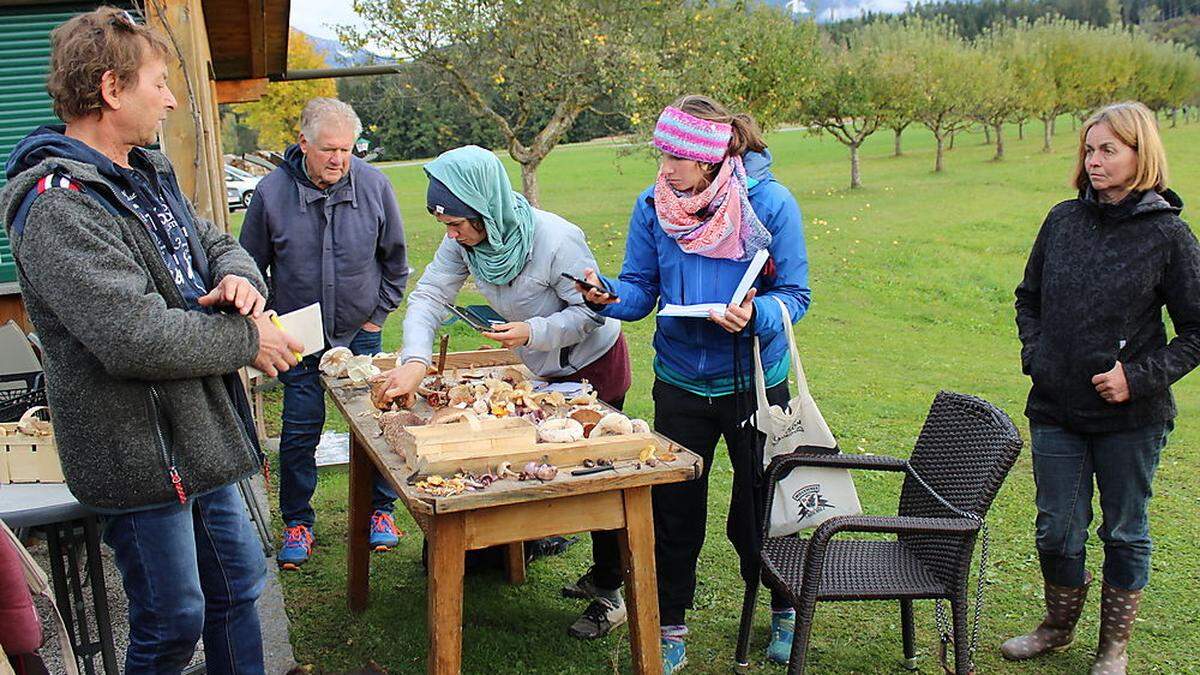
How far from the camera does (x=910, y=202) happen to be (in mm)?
24484

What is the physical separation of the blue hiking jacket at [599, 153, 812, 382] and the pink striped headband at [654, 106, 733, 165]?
0.17 m

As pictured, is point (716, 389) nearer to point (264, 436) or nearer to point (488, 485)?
point (488, 485)

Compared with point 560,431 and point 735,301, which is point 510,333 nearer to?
point 560,431

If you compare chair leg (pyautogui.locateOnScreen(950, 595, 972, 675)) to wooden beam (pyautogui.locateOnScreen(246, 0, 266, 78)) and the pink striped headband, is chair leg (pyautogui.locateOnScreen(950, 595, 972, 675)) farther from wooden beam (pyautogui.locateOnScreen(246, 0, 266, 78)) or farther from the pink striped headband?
wooden beam (pyautogui.locateOnScreen(246, 0, 266, 78))

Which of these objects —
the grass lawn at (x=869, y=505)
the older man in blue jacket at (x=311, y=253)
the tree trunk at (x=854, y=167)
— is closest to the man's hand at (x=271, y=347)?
the grass lawn at (x=869, y=505)

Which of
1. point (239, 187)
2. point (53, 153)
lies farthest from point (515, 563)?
point (239, 187)

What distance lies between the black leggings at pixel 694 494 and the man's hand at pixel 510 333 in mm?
495

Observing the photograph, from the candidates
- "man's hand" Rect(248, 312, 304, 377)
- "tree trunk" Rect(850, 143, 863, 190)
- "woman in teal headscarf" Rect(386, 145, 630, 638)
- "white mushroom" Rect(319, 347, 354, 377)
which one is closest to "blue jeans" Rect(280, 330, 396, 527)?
"white mushroom" Rect(319, 347, 354, 377)

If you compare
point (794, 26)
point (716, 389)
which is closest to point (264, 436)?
point (716, 389)

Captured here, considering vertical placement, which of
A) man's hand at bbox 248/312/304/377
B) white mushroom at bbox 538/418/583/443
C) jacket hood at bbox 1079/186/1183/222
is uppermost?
jacket hood at bbox 1079/186/1183/222

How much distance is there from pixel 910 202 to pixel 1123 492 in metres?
22.0

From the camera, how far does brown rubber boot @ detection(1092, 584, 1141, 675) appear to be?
3.54 m

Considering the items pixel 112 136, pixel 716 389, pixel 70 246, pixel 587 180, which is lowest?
pixel 587 180

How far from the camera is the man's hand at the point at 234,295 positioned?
2.58m
